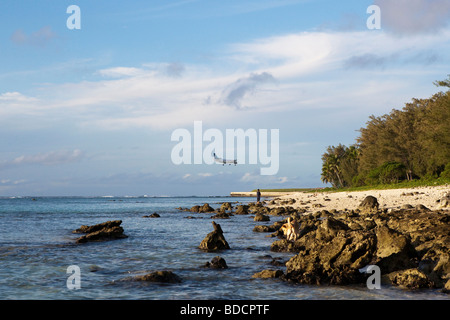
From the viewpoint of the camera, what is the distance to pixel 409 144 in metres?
91.6

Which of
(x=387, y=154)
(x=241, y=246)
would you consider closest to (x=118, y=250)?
(x=241, y=246)

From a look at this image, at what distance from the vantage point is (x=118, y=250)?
23.2 meters

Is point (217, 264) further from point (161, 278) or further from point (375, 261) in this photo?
point (375, 261)

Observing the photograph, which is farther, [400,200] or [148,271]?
[400,200]

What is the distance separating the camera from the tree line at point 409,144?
6488 cm

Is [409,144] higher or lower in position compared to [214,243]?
higher

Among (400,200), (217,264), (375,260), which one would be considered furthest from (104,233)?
(400,200)

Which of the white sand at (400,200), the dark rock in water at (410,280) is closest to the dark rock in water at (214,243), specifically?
the dark rock in water at (410,280)

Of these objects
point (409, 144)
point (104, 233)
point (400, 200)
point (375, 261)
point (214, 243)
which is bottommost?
point (104, 233)

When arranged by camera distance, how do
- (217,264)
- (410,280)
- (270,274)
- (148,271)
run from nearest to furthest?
(410,280)
(270,274)
(148,271)
(217,264)

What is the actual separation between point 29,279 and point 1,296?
250cm

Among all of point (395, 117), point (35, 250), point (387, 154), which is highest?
point (395, 117)

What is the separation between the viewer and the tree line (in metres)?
64.9
